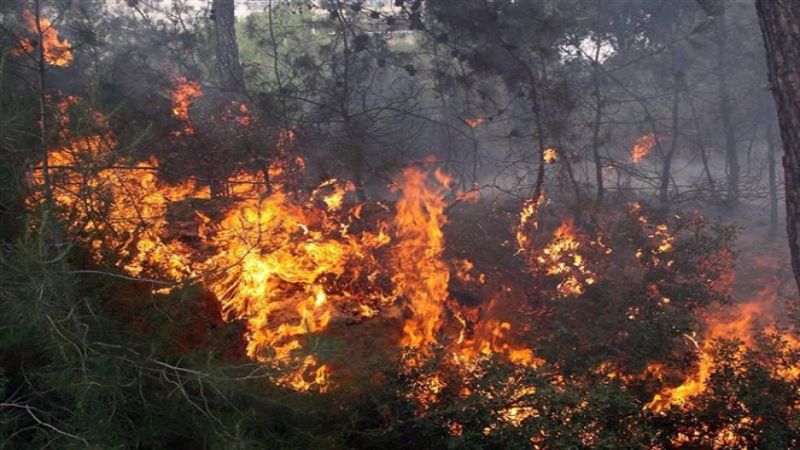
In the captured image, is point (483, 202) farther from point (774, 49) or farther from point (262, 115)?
point (774, 49)

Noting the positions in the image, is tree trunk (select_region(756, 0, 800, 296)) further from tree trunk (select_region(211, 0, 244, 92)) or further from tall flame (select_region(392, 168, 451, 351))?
tree trunk (select_region(211, 0, 244, 92))

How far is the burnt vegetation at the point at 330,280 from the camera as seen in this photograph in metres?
3.72

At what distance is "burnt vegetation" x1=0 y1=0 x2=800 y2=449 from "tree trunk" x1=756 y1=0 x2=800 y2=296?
20mm

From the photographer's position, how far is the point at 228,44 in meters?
12.2

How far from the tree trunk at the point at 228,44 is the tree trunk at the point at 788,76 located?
868cm

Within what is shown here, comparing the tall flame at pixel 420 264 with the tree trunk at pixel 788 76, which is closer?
the tree trunk at pixel 788 76

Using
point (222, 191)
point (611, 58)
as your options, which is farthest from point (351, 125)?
point (611, 58)

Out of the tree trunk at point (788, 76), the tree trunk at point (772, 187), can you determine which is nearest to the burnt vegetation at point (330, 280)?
the tree trunk at point (788, 76)

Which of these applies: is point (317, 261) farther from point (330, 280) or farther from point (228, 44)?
point (228, 44)

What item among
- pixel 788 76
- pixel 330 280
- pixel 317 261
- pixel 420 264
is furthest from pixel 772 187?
pixel 317 261

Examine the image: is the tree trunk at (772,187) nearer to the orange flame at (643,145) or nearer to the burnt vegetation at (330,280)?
the orange flame at (643,145)

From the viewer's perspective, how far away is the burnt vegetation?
3717 mm

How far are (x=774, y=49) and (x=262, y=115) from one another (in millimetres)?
7692

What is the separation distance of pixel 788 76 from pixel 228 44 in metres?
10.3
